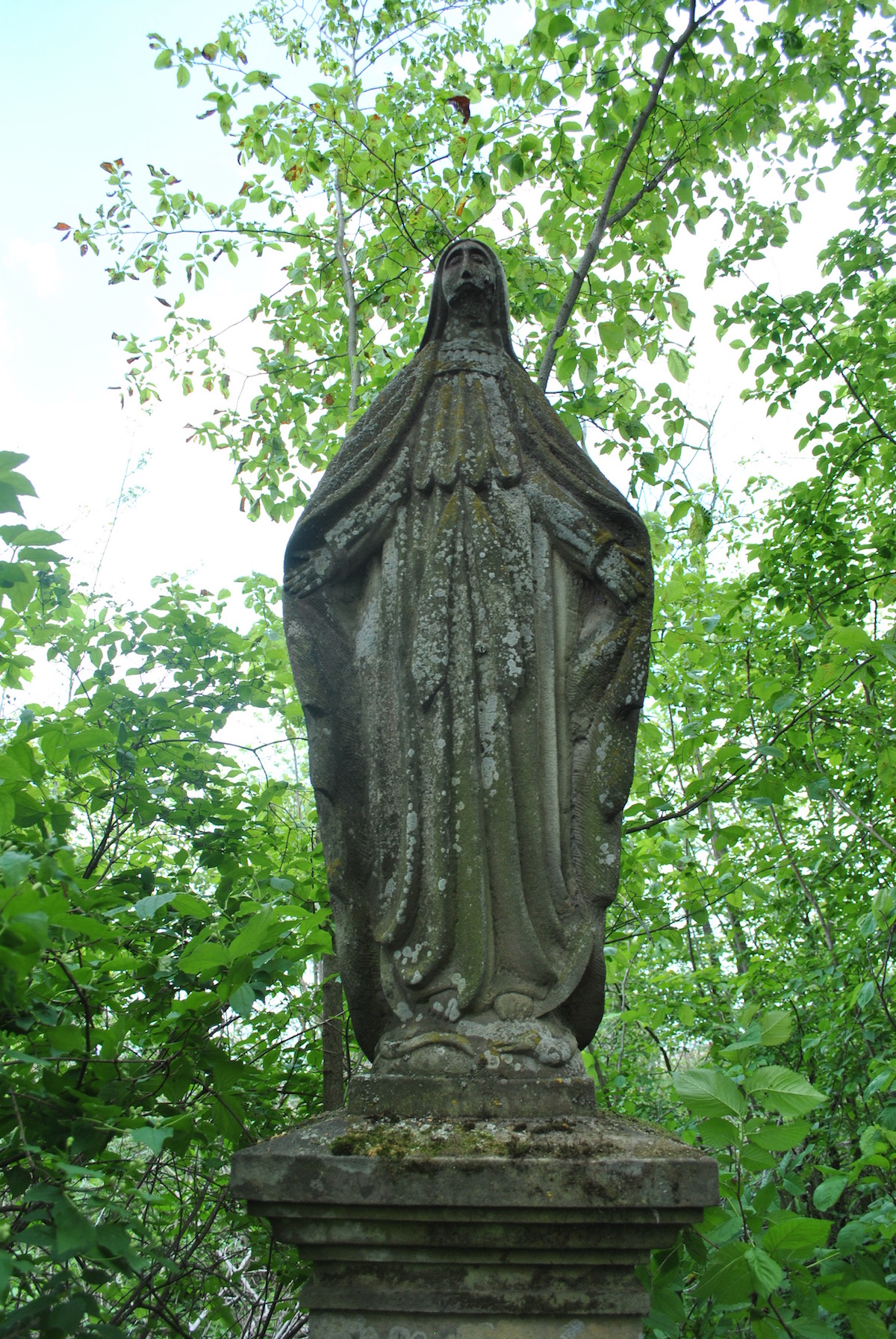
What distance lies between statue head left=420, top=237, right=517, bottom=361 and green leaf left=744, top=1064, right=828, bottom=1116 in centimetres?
260

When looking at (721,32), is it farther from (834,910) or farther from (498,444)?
(834,910)

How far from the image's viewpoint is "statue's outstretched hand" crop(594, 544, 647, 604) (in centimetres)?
278

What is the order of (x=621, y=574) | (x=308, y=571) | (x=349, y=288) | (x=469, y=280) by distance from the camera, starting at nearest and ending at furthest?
(x=621, y=574), (x=308, y=571), (x=469, y=280), (x=349, y=288)

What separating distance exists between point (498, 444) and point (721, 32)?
3.25m

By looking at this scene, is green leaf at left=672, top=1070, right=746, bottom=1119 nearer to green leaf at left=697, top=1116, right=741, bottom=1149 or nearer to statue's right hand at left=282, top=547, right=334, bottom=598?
green leaf at left=697, top=1116, right=741, bottom=1149

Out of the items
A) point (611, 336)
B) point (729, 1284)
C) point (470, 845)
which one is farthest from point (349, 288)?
point (729, 1284)

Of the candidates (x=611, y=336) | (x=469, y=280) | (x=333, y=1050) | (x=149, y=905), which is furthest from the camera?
(x=611, y=336)

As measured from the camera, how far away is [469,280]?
328cm

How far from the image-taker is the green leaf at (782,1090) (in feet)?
7.25

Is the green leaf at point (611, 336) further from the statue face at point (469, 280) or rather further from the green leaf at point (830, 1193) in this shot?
the green leaf at point (830, 1193)

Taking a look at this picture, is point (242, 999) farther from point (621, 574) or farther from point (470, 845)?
point (621, 574)

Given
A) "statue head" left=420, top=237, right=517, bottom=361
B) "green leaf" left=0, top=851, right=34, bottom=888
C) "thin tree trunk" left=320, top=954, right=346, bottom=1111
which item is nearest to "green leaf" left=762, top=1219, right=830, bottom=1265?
"green leaf" left=0, top=851, right=34, bottom=888

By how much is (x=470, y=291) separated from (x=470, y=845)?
2.13m

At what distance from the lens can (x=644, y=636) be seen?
9.04 feet
